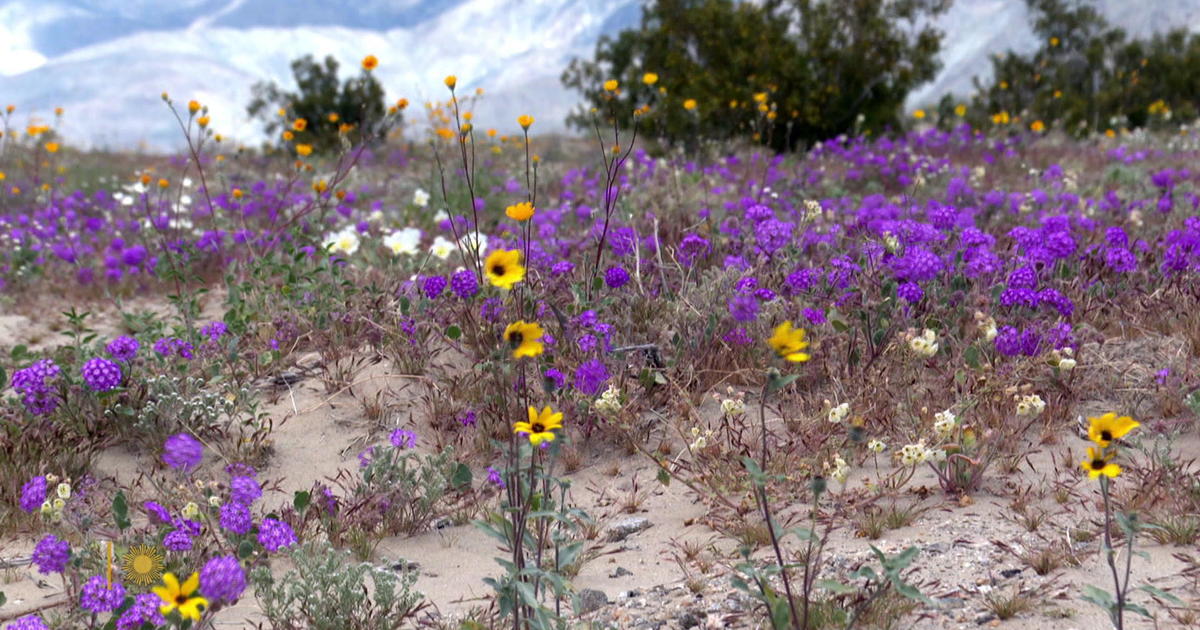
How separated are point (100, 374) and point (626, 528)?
197 centimetres

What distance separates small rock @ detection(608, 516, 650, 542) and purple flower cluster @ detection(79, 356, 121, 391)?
1.88m

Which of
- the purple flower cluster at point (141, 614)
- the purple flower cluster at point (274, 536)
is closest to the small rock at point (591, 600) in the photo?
the purple flower cluster at point (274, 536)

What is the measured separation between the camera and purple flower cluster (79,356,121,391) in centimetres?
328

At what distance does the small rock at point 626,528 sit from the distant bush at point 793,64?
10.0 meters

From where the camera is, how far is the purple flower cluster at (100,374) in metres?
3.28

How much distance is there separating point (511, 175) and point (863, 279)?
257 inches

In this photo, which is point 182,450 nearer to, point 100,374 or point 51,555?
point 51,555

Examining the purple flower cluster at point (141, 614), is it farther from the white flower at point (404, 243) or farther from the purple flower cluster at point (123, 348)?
the white flower at point (404, 243)

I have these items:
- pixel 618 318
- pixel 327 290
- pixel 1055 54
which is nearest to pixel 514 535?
pixel 618 318

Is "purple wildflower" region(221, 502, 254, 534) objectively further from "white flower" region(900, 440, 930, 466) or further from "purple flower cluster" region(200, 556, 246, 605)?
"white flower" region(900, 440, 930, 466)

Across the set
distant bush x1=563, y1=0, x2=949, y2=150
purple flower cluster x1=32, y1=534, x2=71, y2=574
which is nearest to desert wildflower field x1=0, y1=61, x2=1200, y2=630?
purple flower cluster x1=32, y1=534, x2=71, y2=574

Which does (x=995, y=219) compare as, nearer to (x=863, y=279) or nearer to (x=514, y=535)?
(x=863, y=279)

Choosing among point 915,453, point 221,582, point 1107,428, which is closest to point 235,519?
point 221,582

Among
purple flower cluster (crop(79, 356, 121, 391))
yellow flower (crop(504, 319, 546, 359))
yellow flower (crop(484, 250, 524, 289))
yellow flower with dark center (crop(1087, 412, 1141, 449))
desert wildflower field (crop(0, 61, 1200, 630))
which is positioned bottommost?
desert wildflower field (crop(0, 61, 1200, 630))
